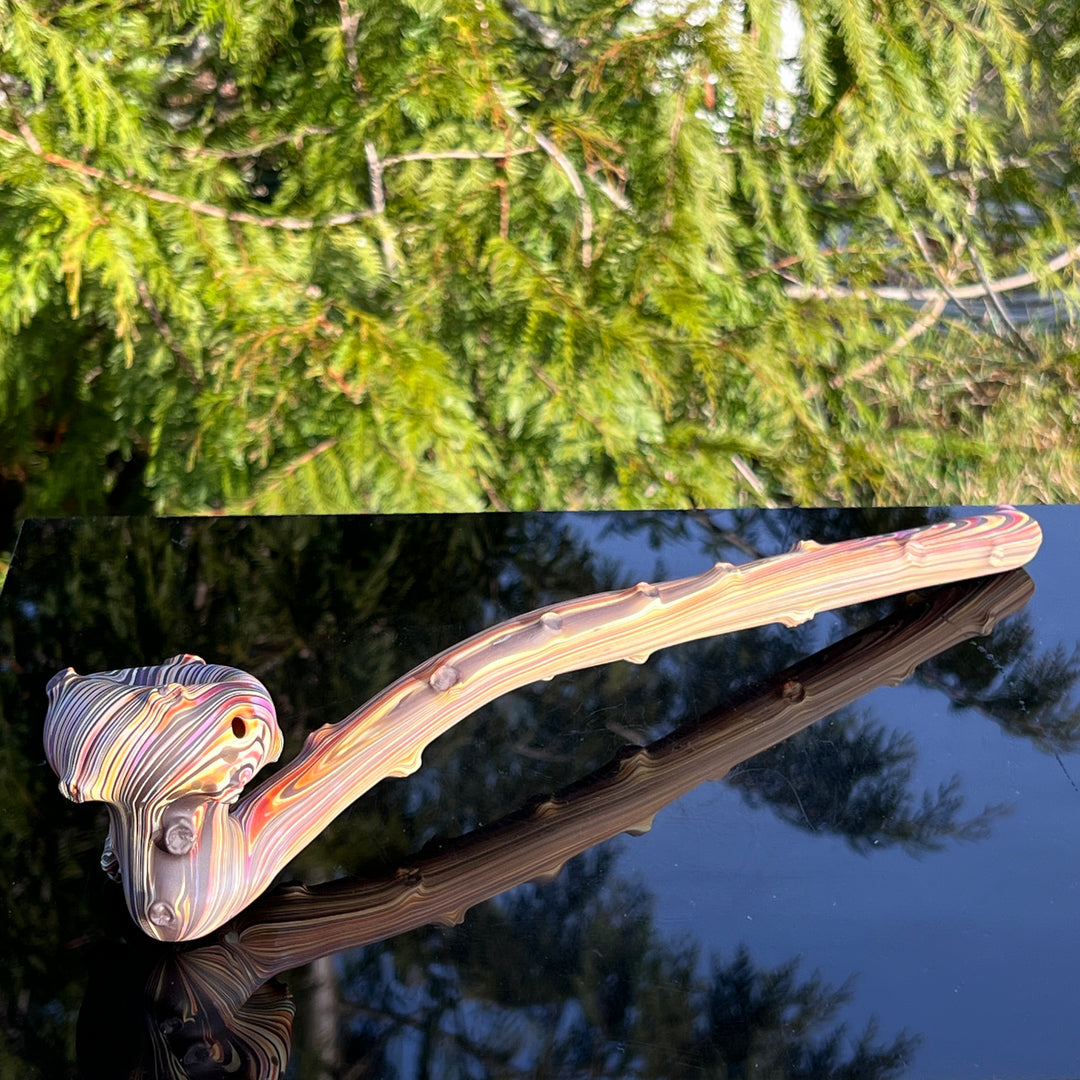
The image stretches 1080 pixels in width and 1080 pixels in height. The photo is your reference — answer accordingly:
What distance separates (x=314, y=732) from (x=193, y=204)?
78 cm

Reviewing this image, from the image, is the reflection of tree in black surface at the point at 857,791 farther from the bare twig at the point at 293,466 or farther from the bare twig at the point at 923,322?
the bare twig at the point at 923,322

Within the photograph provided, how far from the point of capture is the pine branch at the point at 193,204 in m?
1.21

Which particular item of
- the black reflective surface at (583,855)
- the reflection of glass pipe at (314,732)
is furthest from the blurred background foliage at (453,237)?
the reflection of glass pipe at (314,732)

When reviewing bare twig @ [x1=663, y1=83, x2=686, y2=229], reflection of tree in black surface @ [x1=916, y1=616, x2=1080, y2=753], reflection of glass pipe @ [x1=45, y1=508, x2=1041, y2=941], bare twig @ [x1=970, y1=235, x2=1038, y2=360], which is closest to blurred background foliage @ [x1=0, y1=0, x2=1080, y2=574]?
bare twig @ [x1=663, y1=83, x2=686, y2=229]

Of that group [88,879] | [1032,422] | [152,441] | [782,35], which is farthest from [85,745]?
[1032,422]

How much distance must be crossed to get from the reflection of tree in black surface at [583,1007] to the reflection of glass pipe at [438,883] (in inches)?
1.1

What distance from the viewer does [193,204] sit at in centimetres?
131

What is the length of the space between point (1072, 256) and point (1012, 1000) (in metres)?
1.53

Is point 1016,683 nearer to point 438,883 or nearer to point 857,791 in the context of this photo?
point 857,791

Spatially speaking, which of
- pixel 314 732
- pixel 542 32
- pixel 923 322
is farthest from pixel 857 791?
pixel 923 322

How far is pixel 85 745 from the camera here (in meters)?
0.62

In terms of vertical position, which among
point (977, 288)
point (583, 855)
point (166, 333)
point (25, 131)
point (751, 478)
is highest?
point (25, 131)

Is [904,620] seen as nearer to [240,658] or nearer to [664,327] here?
[240,658]

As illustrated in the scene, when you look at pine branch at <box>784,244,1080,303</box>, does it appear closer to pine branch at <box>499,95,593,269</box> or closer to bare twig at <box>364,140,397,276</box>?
pine branch at <box>499,95,593,269</box>
